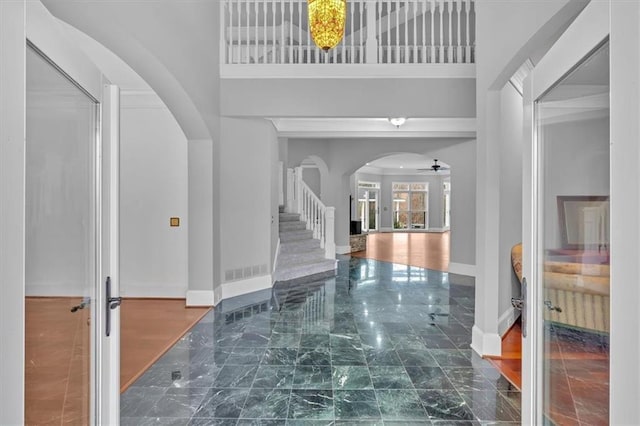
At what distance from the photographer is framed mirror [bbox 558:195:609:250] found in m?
1.22

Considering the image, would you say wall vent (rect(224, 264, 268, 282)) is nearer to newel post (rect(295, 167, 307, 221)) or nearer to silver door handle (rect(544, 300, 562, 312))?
newel post (rect(295, 167, 307, 221))

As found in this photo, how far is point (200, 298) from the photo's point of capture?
478 cm

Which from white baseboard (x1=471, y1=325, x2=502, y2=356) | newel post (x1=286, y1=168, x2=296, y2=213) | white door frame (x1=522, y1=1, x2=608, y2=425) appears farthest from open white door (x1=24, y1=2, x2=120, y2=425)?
newel post (x1=286, y1=168, x2=296, y2=213)

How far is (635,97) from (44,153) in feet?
5.81

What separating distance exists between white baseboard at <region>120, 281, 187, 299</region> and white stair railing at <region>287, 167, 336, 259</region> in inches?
135

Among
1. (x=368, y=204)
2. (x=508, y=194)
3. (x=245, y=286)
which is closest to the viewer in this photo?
(x=508, y=194)

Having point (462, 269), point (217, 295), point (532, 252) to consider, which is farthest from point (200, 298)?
point (462, 269)

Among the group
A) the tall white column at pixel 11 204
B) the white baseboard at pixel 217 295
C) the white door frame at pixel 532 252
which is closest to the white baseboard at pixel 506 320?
the white door frame at pixel 532 252

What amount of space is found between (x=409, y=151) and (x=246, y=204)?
4.51 meters

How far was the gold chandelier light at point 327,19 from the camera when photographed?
10.6 ft

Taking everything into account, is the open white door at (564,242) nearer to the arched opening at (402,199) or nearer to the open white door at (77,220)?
the open white door at (77,220)

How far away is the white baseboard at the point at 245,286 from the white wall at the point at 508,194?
3.46m

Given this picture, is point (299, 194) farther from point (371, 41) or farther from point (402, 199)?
point (402, 199)

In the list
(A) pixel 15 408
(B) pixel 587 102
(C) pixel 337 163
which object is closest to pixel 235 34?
(C) pixel 337 163
